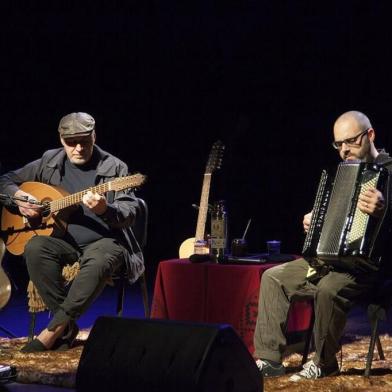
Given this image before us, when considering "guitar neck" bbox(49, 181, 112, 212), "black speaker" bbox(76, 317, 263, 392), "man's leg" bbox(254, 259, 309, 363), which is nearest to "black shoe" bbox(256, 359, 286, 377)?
"man's leg" bbox(254, 259, 309, 363)

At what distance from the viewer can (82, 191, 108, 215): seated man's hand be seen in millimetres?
4164

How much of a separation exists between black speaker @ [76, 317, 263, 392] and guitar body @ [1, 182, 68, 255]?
184cm

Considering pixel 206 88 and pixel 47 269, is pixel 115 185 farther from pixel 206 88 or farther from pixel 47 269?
pixel 206 88

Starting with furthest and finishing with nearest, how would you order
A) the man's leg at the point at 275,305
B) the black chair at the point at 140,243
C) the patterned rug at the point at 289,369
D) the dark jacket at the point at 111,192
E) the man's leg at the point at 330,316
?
1. the black chair at the point at 140,243
2. the dark jacket at the point at 111,192
3. the man's leg at the point at 275,305
4. the man's leg at the point at 330,316
5. the patterned rug at the point at 289,369

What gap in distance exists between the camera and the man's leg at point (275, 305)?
3.66 metres

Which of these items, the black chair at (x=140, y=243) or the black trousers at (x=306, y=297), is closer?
the black trousers at (x=306, y=297)

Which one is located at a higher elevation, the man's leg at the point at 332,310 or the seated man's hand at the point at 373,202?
the seated man's hand at the point at 373,202

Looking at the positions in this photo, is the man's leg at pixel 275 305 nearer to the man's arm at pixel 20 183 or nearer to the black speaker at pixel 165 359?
the black speaker at pixel 165 359

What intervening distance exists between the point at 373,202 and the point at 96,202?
4.97ft

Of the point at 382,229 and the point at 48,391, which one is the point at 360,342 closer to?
the point at 382,229

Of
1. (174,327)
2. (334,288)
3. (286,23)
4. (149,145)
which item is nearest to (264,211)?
(149,145)

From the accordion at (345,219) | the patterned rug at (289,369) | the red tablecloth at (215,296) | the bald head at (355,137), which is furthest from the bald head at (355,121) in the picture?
the patterned rug at (289,369)

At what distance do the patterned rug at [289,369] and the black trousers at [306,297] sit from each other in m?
0.15

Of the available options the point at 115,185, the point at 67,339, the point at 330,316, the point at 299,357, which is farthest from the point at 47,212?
the point at 330,316
